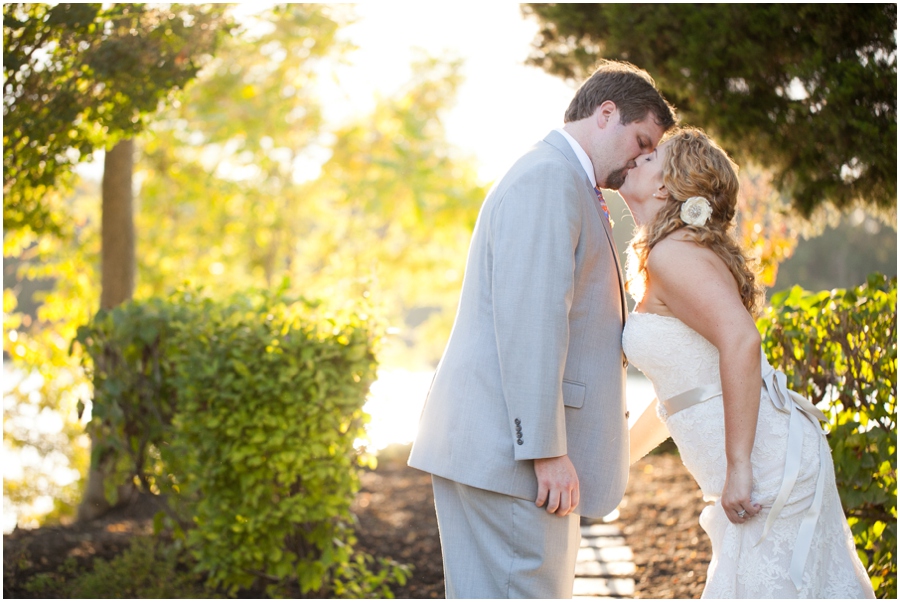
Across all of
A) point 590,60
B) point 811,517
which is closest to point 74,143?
point 590,60

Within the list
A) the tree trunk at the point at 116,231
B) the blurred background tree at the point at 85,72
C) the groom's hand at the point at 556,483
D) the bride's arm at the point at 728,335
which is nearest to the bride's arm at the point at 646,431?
the bride's arm at the point at 728,335

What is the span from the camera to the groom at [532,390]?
1.98 m

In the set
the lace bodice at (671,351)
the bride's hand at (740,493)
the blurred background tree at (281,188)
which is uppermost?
the blurred background tree at (281,188)

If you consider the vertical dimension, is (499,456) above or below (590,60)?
below

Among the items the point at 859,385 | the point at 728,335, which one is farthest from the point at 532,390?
the point at 859,385

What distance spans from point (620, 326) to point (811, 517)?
0.78 metres

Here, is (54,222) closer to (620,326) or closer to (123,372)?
(123,372)

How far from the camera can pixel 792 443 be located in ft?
7.11

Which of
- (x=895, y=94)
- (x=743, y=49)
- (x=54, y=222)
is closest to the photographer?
(x=895, y=94)

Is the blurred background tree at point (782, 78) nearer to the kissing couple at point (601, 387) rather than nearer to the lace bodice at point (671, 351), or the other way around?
the kissing couple at point (601, 387)

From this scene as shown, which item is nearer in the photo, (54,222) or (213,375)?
(213,375)

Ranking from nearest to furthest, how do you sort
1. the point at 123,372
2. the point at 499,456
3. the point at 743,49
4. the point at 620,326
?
the point at 499,456, the point at 620,326, the point at 743,49, the point at 123,372

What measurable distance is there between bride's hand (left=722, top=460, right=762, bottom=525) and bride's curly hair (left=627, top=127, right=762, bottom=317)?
52cm

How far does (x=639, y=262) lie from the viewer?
240 centimetres
